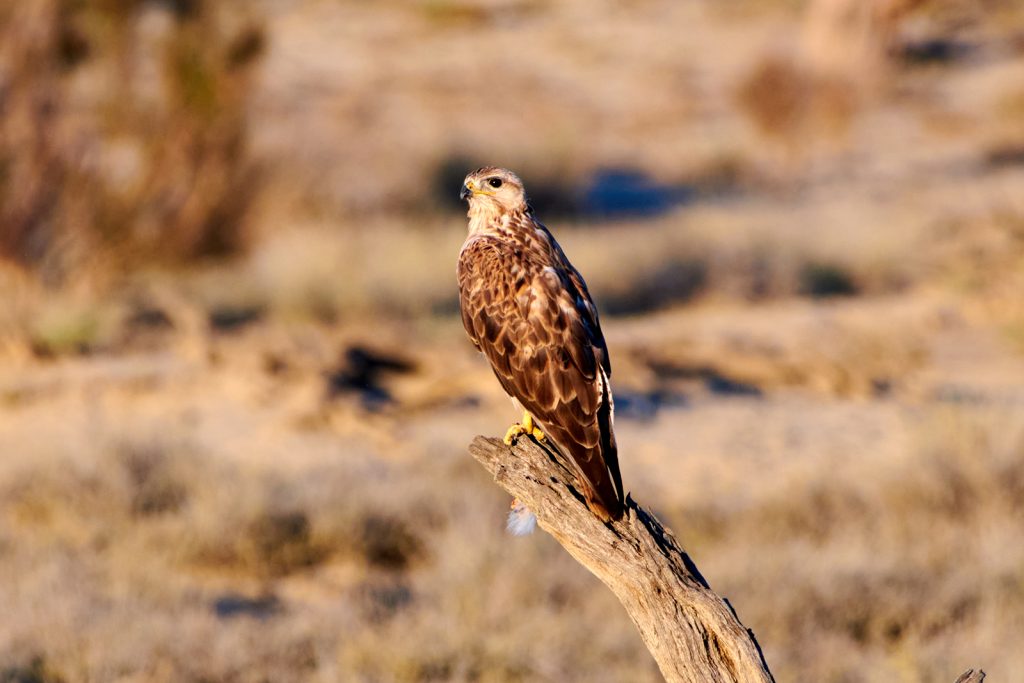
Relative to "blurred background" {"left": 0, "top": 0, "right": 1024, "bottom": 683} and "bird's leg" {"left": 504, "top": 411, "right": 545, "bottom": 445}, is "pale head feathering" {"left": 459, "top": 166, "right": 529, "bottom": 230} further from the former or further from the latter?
"blurred background" {"left": 0, "top": 0, "right": 1024, "bottom": 683}

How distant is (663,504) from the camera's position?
8211 millimetres

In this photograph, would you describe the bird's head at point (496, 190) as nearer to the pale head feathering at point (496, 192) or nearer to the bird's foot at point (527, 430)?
the pale head feathering at point (496, 192)

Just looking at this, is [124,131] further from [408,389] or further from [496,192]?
[496,192]

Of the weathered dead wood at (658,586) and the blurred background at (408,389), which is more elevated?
the blurred background at (408,389)

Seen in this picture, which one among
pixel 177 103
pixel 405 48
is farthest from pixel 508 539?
pixel 405 48

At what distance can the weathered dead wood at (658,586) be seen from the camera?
11.4ft

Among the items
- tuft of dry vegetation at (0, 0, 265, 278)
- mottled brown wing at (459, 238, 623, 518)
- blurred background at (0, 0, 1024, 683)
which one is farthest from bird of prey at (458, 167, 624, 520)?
tuft of dry vegetation at (0, 0, 265, 278)

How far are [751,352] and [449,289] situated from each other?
136 inches

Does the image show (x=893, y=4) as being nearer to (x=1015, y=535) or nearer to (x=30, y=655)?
(x=1015, y=535)

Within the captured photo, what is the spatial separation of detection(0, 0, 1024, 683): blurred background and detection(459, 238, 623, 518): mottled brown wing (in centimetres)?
243

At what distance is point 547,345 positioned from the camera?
3.88 meters

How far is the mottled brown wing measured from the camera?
374cm

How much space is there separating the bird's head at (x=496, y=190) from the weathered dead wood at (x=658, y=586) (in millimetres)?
977

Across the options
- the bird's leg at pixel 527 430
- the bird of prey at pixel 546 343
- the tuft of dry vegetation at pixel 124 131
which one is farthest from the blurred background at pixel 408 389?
the bird of prey at pixel 546 343
